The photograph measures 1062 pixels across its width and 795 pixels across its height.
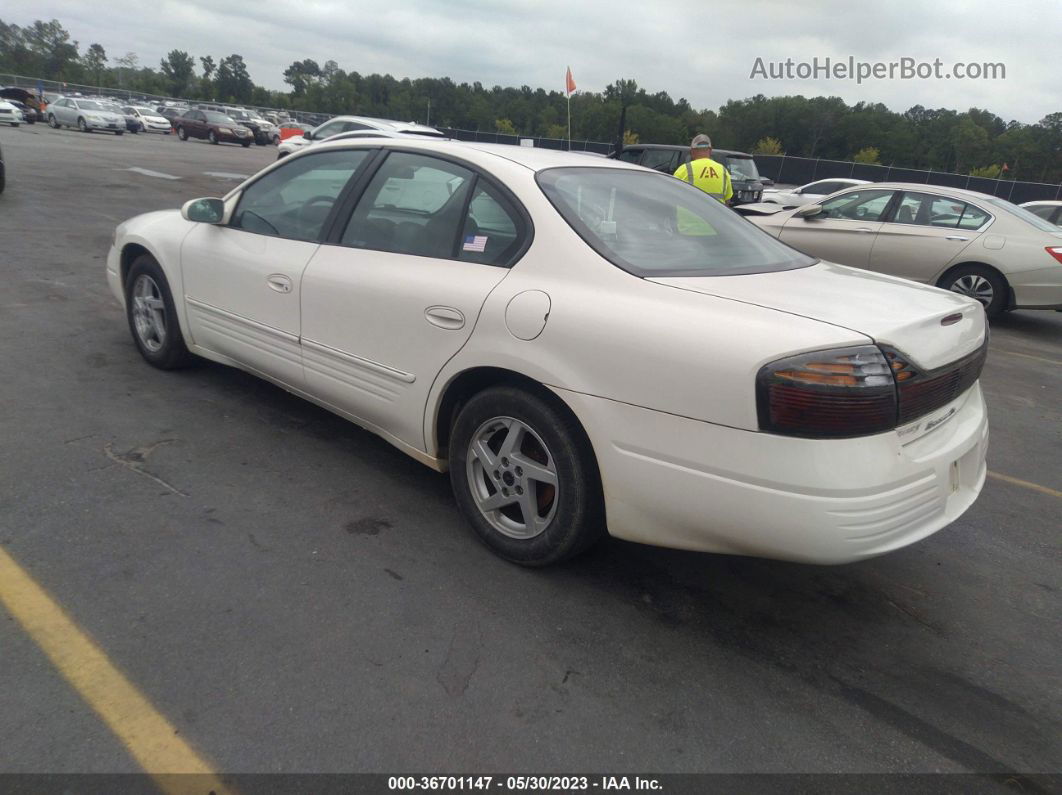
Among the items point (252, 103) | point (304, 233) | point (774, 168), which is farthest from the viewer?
point (252, 103)

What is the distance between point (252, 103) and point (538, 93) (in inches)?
1936

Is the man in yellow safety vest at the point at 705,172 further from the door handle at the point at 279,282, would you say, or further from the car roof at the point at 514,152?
→ the door handle at the point at 279,282

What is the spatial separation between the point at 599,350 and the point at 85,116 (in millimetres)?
41051

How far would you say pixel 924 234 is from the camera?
30.7 ft

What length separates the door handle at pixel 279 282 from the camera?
3877 mm

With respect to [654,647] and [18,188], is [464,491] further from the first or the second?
[18,188]

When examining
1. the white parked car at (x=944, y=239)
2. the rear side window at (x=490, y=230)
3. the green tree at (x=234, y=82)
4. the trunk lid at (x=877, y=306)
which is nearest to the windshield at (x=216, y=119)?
the white parked car at (x=944, y=239)

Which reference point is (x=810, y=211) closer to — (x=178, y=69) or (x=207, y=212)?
(x=207, y=212)

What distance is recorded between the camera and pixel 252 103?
101562 mm

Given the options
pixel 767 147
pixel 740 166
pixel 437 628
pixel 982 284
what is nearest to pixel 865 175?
pixel 740 166

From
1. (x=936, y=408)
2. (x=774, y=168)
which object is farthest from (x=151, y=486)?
(x=774, y=168)

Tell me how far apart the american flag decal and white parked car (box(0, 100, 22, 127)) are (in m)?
Result: 38.9

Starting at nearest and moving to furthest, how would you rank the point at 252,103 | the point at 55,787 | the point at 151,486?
the point at 55,787, the point at 151,486, the point at 252,103

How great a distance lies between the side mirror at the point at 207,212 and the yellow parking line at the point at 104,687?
7.15 ft
